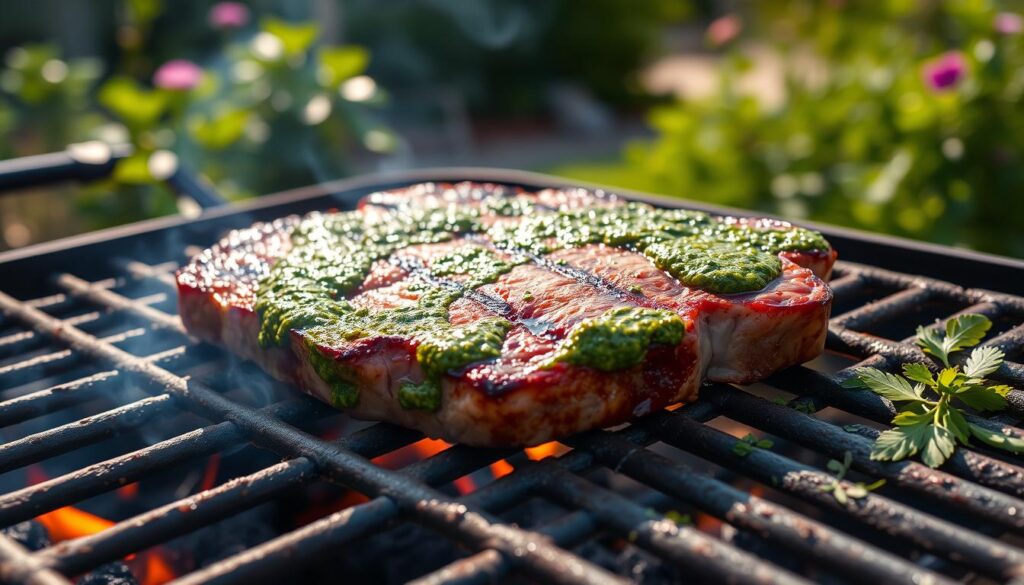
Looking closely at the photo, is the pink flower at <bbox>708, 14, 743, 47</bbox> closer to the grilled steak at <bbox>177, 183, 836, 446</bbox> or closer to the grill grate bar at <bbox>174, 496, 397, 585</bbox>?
the grilled steak at <bbox>177, 183, 836, 446</bbox>

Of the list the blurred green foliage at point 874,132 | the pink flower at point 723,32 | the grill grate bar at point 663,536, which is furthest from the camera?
the pink flower at point 723,32

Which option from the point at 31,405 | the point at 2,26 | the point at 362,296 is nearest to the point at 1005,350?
the point at 362,296

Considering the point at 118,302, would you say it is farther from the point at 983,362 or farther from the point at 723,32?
the point at 723,32

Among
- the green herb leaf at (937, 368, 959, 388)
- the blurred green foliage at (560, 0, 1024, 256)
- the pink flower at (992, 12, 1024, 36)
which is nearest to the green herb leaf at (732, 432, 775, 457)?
the green herb leaf at (937, 368, 959, 388)

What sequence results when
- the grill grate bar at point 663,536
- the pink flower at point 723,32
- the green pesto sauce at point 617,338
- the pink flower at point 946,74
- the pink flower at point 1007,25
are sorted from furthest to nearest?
the pink flower at point 723,32
the pink flower at point 1007,25
the pink flower at point 946,74
the green pesto sauce at point 617,338
the grill grate bar at point 663,536

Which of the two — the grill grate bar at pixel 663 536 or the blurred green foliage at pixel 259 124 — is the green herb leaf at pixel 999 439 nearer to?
the grill grate bar at pixel 663 536

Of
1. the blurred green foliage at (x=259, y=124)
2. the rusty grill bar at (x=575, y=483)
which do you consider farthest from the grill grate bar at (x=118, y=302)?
the blurred green foliage at (x=259, y=124)
